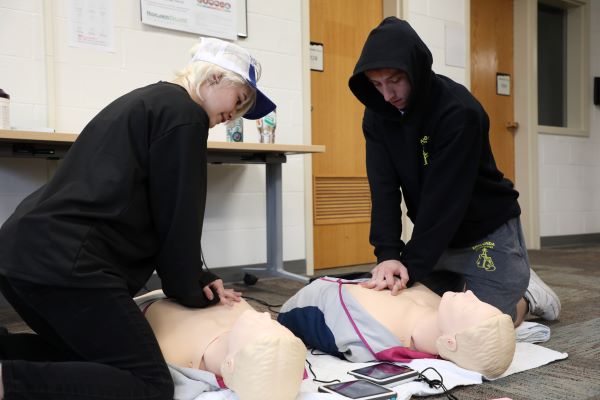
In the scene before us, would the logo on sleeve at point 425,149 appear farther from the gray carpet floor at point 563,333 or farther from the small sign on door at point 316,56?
the small sign on door at point 316,56

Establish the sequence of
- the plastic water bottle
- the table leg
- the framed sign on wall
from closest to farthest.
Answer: the plastic water bottle
the framed sign on wall
the table leg

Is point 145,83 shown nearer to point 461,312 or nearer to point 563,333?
point 461,312

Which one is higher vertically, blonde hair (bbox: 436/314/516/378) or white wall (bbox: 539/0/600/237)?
white wall (bbox: 539/0/600/237)

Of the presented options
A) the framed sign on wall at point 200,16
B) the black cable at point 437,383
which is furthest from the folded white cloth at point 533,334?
the framed sign on wall at point 200,16

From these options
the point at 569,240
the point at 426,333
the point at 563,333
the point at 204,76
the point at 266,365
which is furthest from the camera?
the point at 569,240

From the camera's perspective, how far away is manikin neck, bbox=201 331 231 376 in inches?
51.3

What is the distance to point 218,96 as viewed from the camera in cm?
131

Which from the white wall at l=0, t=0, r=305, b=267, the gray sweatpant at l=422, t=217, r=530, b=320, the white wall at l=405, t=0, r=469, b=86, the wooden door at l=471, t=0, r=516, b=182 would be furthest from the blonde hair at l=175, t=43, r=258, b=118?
the wooden door at l=471, t=0, r=516, b=182

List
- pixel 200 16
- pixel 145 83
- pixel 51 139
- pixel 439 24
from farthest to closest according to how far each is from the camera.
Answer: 1. pixel 439 24
2. pixel 200 16
3. pixel 145 83
4. pixel 51 139

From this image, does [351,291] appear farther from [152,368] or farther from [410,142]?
[152,368]

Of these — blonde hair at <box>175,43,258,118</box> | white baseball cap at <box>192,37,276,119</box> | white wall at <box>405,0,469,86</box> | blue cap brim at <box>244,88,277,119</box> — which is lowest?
blue cap brim at <box>244,88,277,119</box>

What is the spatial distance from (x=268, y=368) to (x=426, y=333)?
22.2 inches

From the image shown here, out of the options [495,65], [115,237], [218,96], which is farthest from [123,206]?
[495,65]

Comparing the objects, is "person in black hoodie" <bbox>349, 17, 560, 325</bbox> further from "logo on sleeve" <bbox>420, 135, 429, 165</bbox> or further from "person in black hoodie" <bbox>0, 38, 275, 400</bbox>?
"person in black hoodie" <bbox>0, 38, 275, 400</bbox>
